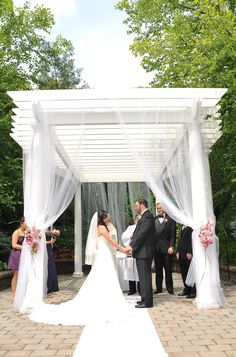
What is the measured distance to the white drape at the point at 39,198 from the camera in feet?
21.9

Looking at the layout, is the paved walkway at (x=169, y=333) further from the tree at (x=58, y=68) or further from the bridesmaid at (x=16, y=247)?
the tree at (x=58, y=68)

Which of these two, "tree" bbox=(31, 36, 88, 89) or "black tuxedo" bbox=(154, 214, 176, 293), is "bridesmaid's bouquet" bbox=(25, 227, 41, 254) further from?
"tree" bbox=(31, 36, 88, 89)

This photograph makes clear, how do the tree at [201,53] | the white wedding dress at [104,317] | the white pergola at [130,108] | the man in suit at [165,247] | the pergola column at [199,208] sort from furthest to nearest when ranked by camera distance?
1. the tree at [201,53]
2. the man in suit at [165,247]
3. the white pergola at [130,108]
4. the pergola column at [199,208]
5. the white wedding dress at [104,317]

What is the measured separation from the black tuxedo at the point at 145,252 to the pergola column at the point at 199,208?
0.76 metres

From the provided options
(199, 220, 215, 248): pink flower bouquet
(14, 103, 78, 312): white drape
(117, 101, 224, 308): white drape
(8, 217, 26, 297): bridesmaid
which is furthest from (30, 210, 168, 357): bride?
(8, 217, 26, 297): bridesmaid

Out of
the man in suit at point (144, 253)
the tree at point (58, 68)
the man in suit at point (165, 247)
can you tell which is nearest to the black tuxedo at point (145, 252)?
the man in suit at point (144, 253)

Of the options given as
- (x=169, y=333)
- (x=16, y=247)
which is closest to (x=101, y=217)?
(x=16, y=247)

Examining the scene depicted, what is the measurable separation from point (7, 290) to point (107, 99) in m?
5.25

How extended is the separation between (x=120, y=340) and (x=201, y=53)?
8848 millimetres

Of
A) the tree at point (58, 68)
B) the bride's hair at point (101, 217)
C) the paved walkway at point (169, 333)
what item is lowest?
the paved walkway at point (169, 333)

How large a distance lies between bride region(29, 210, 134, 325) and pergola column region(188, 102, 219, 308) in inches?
46.8

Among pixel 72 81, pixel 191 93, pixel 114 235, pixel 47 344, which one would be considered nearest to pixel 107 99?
pixel 191 93

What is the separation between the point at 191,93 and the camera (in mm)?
6922

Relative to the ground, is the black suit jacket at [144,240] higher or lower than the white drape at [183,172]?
lower
